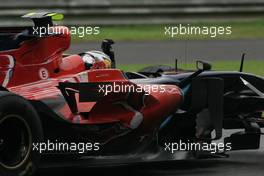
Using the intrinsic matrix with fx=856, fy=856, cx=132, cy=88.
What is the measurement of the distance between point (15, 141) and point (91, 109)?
→ 76 cm

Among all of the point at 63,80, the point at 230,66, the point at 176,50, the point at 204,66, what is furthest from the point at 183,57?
the point at 63,80

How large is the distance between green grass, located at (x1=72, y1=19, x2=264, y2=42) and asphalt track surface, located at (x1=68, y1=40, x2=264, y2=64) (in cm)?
51

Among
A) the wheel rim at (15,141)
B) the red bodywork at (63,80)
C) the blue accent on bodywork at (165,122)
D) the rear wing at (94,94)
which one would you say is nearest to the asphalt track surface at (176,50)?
the blue accent on bodywork at (165,122)

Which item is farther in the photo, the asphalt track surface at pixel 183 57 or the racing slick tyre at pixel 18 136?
the asphalt track surface at pixel 183 57

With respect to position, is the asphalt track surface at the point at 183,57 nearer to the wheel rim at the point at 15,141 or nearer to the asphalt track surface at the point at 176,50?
the asphalt track surface at the point at 176,50

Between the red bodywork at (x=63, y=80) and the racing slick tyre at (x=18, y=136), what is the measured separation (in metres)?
0.30

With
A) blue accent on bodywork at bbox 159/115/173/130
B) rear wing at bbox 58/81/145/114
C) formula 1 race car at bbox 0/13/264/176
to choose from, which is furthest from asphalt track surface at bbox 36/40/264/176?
rear wing at bbox 58/81/145/114

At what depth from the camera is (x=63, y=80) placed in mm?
6988

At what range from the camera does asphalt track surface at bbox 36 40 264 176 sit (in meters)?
7.54

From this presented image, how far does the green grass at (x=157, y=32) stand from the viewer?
18.5 meters

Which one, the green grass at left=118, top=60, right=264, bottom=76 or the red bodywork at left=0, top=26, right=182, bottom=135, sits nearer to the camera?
the red bodywork at left=0, top=26, right=182, bottom=135

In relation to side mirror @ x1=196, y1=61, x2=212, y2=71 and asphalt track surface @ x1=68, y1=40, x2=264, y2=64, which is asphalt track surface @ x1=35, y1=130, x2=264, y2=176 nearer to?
side mirror @ x1=196, y1=61, x2=212, y2=71

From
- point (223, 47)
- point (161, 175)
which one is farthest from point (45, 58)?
point (223, 47)

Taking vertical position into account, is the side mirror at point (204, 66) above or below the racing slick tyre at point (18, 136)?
above
